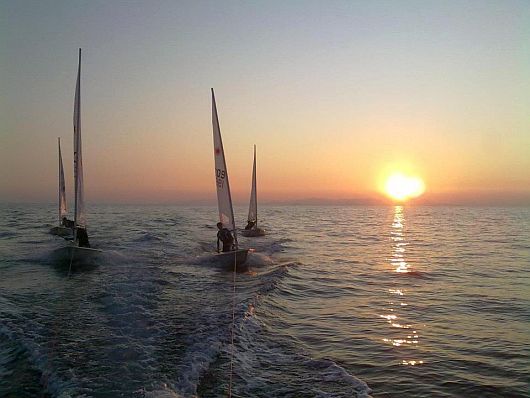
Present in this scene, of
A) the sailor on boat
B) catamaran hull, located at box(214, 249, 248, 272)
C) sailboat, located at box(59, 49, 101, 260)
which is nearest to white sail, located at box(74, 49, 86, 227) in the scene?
sailboat, located at box(59, 49, 101, 260)

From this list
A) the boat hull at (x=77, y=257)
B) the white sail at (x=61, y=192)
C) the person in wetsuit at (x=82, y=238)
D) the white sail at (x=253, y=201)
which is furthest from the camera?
the white sail at (x=253, y=201)

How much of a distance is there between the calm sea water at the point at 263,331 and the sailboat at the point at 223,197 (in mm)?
853

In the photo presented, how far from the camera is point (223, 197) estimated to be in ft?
59.6

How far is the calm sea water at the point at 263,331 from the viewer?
266 inches

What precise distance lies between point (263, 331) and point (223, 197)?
29.8 ft

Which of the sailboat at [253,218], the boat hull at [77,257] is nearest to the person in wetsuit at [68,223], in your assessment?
the boat hull at [77,257]

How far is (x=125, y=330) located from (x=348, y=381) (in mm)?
4896

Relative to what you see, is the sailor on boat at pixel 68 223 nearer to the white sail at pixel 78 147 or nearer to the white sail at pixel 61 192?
the white sail at pixel 61 192

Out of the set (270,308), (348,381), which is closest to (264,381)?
(348,381)

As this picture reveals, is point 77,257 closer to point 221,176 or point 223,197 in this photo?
point 223,197

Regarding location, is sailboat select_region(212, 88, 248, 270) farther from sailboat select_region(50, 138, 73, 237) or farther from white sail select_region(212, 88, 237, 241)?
sailboat select_region(50, 138, 73, 237)

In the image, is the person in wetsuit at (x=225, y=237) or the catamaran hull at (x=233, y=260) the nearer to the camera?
the catamaran hull at (x=233, y=260)

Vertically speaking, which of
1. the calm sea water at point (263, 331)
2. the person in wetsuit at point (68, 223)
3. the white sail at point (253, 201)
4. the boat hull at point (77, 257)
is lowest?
the calm sea water at point (263, 331)

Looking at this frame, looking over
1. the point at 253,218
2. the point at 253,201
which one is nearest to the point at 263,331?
the point at 253,201
